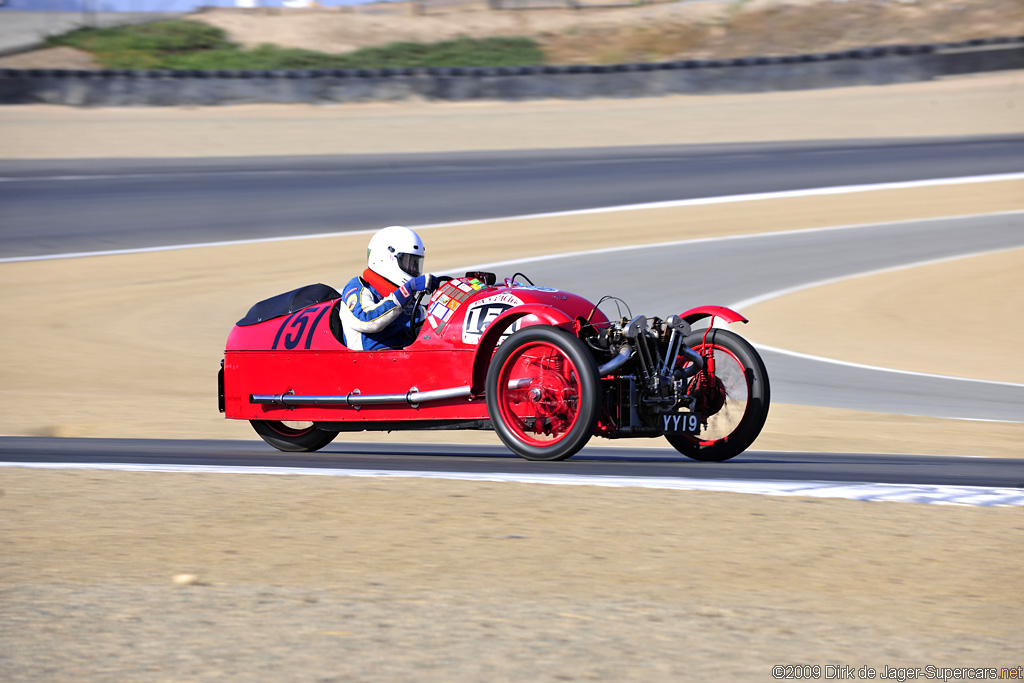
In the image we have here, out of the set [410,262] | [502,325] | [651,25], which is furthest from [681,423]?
[651,25]

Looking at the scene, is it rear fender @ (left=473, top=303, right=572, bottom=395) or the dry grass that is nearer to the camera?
rear fender @ (left=473, top=303, right=572, bottom=395)

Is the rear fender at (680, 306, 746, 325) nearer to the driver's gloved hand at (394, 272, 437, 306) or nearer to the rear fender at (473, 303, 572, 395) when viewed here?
the rear fender at (473, 303, 572, 395)

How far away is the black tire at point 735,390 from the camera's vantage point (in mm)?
8250

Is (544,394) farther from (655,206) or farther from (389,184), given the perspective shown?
(389,184)

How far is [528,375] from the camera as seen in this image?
8.19 meters

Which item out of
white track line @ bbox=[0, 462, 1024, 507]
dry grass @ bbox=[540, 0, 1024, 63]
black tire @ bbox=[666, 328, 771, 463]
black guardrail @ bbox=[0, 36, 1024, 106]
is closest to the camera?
white track line @ bbox=[0, 462, 1024, 507]

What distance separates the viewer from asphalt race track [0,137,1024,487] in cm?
908

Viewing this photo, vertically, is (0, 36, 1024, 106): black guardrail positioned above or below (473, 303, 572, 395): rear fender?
above

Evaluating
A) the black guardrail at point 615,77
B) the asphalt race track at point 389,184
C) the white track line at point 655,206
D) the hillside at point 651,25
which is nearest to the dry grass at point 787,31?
the hillside at point 651,25

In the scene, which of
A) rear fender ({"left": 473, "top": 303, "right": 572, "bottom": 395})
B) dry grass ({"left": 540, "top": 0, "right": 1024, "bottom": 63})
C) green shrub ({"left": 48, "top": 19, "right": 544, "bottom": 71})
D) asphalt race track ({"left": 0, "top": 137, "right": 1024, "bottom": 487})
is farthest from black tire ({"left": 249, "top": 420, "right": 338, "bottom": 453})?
dry grass ({"left": 540, "top": 0, "right": 1024, "bottom": 63})

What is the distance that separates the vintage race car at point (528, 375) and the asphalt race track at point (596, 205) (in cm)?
27

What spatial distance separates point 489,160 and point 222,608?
2945 cm

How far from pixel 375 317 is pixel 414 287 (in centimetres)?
32

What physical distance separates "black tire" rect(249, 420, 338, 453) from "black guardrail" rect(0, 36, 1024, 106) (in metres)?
33.2
